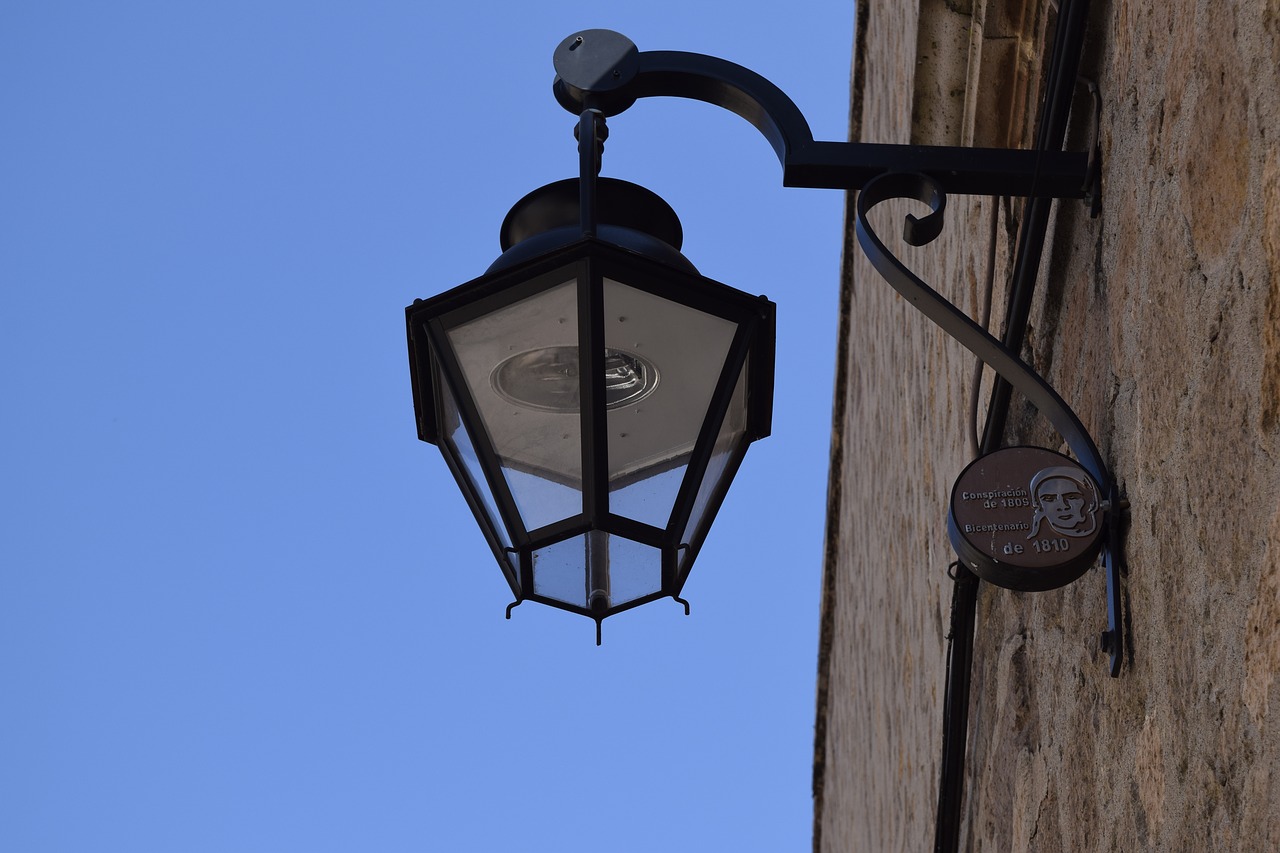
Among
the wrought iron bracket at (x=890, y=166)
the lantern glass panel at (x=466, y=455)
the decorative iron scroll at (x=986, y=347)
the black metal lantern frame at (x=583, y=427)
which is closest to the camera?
the decorative iron scroll at (x=986, y=347)

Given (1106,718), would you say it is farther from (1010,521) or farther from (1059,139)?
(1059,139)

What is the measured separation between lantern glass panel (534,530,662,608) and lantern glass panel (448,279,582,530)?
0.21 ft

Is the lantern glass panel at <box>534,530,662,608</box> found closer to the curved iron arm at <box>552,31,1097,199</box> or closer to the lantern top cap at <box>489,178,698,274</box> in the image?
the lantern top cap at <box>489,178,698,274</box>

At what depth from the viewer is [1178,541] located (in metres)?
1.65

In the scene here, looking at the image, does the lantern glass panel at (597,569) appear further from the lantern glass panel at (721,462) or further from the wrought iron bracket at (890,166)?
the wrought iron bracket at (890,166)

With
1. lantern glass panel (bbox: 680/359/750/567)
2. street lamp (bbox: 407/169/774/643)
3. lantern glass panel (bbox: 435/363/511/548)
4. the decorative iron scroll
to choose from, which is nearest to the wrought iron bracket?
the decorative iron scroll

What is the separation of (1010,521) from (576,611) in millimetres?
766

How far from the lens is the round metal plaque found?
1907mm

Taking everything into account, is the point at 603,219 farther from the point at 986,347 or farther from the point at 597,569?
the point at 986,347

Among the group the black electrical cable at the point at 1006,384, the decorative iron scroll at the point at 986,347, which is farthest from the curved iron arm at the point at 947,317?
the black electrical cable at the point at 1006,384

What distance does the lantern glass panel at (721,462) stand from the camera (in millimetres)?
2484

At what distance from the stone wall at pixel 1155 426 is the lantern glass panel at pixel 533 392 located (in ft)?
2.41

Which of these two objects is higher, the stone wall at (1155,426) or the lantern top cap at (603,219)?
the lantern top cap at (603,219)

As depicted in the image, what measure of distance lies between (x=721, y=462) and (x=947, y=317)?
0.61 m
